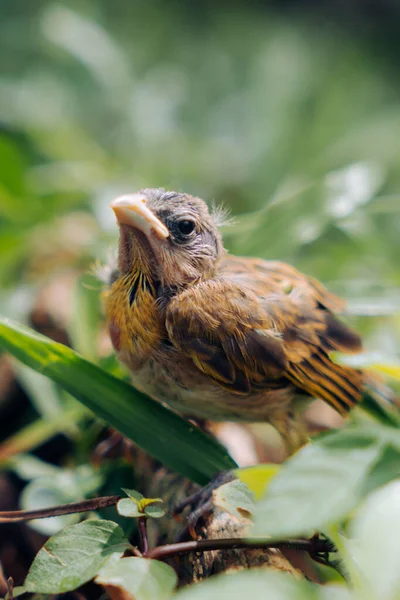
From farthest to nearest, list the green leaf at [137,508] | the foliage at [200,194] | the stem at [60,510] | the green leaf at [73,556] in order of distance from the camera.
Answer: the stem at [60,510]
the green leaf at [137,508]
the green leaf at [73,556]
the foliage at [200,194]

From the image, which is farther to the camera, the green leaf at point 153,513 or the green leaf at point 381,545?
the green leaf at point 153,513

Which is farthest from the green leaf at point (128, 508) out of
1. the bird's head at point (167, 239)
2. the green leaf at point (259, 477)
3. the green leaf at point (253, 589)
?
the bird's head at point (167, 239)

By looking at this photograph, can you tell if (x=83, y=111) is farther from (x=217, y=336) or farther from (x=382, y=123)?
(x=217, y=336)

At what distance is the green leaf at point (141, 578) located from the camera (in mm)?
950

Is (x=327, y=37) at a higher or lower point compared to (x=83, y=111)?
higher

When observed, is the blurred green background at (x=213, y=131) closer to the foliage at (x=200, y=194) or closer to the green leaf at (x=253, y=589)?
the foliage at (x=200, y=194)

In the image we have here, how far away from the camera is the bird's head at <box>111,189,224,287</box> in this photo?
1.57 meters

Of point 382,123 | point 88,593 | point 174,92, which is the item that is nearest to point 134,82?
point 174,92

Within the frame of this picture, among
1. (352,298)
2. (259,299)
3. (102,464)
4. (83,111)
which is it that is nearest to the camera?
(259,299)

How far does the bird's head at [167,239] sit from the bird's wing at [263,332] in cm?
7

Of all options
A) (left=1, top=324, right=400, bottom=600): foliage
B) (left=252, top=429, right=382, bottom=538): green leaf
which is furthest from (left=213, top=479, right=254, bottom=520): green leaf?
(left=252, top=429, right=382, bottom=538): green leaf

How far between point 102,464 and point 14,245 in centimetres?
111

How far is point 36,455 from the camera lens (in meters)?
1.97

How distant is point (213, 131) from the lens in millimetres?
4180
